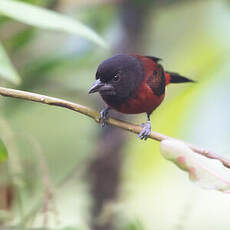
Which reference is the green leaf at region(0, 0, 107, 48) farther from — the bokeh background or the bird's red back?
the bokeh background

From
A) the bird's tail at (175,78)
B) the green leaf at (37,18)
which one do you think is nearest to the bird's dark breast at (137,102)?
the bird's tail at (175,78)

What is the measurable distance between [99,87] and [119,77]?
147mm

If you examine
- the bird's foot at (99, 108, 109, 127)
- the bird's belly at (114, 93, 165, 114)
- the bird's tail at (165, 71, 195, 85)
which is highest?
the bird's tail at (165, 71, 195, 85)

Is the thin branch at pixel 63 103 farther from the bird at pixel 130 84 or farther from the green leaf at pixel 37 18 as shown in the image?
the bird at pixel 130 84

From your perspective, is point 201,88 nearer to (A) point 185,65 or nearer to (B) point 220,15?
(A) point 185,65

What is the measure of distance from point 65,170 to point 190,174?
189cm

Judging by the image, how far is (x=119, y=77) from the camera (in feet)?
6.72

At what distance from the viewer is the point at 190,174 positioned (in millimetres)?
1042

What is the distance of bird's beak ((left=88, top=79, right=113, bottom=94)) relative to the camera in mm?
1901

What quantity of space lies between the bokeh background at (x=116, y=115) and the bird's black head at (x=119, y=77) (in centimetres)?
61

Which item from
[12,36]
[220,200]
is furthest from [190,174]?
[12,36]

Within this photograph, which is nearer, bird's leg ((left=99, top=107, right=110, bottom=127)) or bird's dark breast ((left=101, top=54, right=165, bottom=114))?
bird's leg ((left=99, top=107, right=110, bottom=127))

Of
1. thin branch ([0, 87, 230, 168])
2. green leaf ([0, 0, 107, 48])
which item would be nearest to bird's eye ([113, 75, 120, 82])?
green leaf ([0, 0, 107, 48])

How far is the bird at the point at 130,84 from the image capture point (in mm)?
1968
